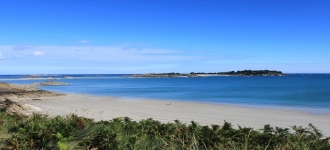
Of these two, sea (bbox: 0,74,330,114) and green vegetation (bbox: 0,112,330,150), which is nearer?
green vegetation (bbox: 0,112,330,150)

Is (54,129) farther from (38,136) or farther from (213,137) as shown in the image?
(213,137)

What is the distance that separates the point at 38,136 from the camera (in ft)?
16.5

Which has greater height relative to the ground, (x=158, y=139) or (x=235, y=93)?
(x=158, y=139)

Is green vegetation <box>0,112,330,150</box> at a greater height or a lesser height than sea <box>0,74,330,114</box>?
greater

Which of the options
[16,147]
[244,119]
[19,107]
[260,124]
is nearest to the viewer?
[16,147]

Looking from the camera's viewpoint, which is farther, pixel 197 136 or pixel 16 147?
pixel 197 136

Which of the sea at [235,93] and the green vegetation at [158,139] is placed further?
the sea at [235,93]

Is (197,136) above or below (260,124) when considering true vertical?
above

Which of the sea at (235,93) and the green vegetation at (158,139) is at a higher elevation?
the green vegetation at (158,139)

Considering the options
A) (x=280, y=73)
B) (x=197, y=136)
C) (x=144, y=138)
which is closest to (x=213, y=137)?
(x=197, y=136)

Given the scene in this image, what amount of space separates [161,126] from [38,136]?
2214 millimetres

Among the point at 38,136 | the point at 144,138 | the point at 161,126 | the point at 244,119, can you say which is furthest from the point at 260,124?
the point at 38,136

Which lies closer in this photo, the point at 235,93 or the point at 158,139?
the point at 158,139

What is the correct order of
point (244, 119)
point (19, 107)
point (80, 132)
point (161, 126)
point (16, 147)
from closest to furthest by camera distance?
point (16, 147), point (80, 132), point (161, 126), point (244, 119), point (19, 107)
